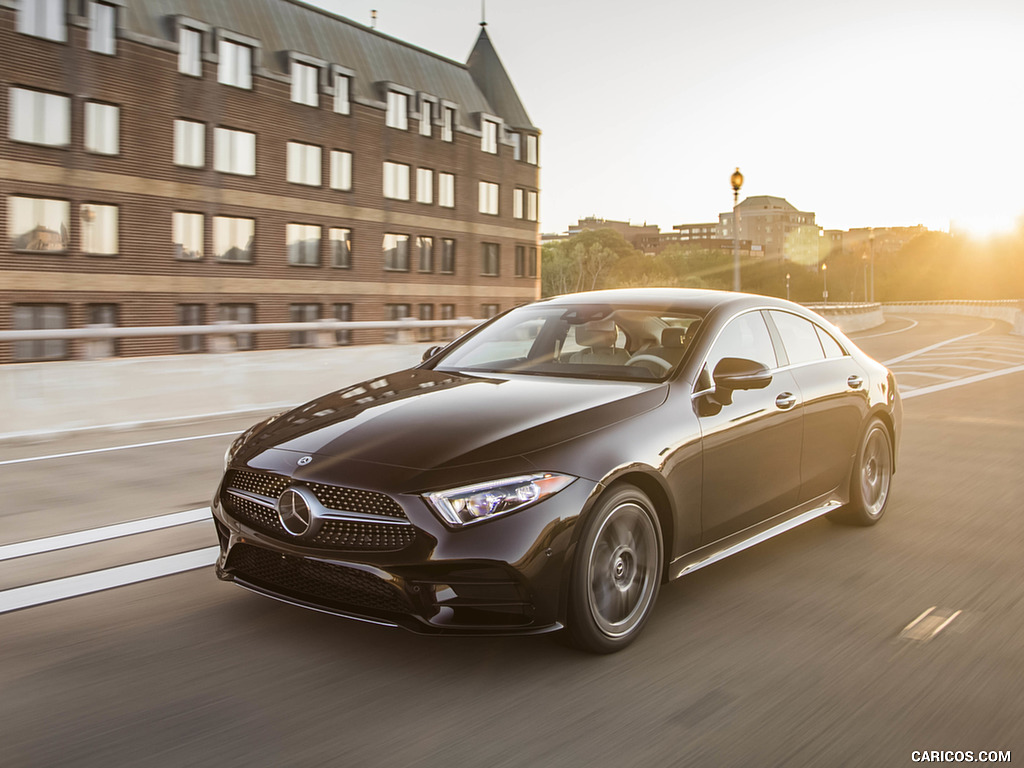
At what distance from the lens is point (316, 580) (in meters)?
3.76

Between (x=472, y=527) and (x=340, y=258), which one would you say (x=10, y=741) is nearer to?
(x=472, y=527)

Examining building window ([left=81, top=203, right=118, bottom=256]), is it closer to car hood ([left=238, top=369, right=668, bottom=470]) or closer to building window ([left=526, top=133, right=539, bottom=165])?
building window ([left=526, top=133, right=539, bottom=165])

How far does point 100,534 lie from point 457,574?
3.22 metres

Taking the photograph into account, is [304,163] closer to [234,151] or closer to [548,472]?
[234,151]

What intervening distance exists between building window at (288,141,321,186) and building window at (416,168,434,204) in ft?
20.8

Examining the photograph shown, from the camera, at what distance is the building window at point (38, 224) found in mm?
30250

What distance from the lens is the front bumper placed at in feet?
11.8

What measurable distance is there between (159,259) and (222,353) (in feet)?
77.5

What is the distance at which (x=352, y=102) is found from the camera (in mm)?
42969

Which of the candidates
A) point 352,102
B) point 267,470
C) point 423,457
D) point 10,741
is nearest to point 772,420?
point 423,457

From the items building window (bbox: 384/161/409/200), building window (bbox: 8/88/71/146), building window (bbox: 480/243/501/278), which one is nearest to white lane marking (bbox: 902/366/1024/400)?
building window (bbox: 8/88/71/146)

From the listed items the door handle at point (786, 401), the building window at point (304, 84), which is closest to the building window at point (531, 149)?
the building window at point (304, 84)

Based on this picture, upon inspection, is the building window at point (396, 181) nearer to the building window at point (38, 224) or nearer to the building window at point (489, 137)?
the building window at point (489, 137)

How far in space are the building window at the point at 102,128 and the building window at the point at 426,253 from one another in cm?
1620
